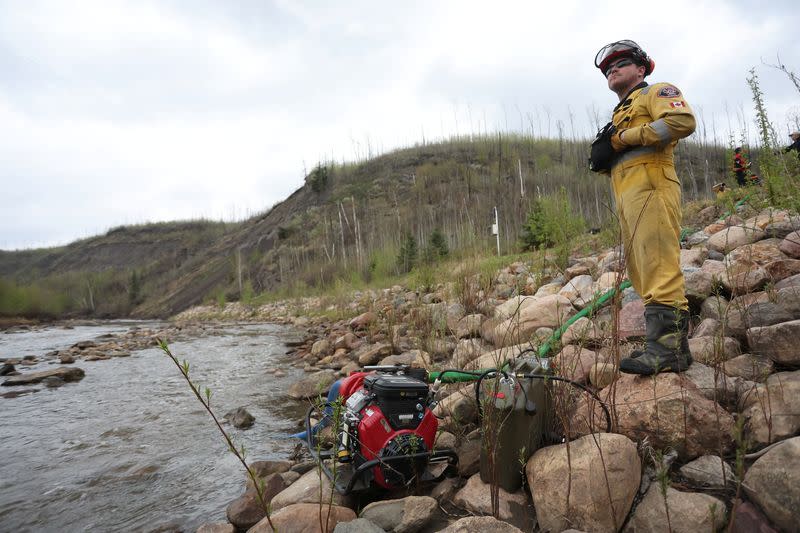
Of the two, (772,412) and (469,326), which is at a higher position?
(469,326)

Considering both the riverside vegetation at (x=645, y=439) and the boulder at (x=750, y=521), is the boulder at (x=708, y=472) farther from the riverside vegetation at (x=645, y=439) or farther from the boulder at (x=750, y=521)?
the boulder at (x=750, y=521)

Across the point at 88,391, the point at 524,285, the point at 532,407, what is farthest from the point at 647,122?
the point at 88,391

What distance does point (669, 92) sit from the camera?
241cm

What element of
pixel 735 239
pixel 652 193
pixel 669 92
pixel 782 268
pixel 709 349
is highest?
pixel 669 92

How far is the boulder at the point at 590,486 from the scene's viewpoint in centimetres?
169

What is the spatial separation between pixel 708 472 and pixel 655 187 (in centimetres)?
149

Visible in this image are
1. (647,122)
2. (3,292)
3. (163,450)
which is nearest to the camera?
(647,122)

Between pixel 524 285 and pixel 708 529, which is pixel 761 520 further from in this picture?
pixel 524 285

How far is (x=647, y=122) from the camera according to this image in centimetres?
248

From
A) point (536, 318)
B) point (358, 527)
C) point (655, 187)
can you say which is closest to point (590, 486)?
point (358, 527)

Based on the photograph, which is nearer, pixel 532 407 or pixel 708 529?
pixel 708 529

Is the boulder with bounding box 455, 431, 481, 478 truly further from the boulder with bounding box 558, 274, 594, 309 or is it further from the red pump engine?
the boulder with bounding box 558, 274, 594, 309

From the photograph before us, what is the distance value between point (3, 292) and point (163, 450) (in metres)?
40.1

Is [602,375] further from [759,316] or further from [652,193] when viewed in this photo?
[652,193]
